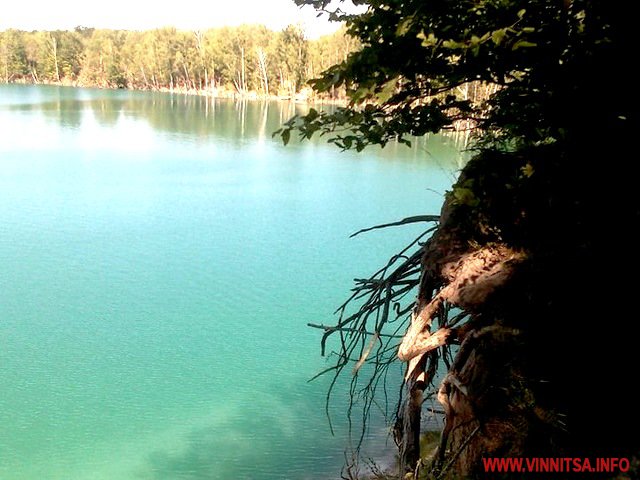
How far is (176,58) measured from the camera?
2349 inches

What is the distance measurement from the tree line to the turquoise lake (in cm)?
2964

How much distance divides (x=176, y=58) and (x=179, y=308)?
55.6 metres

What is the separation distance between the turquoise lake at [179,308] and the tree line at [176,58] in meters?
29.6

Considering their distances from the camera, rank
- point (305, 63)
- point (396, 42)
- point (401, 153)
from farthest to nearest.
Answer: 1. point (305, 63)
2. point (401, 153)
3. point (396, 42)

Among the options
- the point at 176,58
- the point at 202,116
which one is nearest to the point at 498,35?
the point at 202,116

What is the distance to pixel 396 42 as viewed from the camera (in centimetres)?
216

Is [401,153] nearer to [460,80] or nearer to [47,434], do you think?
[47,434]

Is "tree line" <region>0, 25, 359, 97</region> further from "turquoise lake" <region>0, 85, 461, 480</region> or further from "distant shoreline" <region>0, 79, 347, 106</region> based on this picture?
"turquoise lake" <region>0, 85, 461, 480</region>

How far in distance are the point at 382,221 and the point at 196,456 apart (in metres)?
7.97

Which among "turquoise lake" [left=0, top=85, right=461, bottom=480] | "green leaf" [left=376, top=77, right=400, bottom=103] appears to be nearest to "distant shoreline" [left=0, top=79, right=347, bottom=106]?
"turquoise lake" [left=0, top=85, right=461, bottom=480]

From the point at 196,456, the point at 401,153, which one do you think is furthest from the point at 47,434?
the point at 401,153

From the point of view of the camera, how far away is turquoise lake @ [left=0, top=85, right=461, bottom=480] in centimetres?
570
